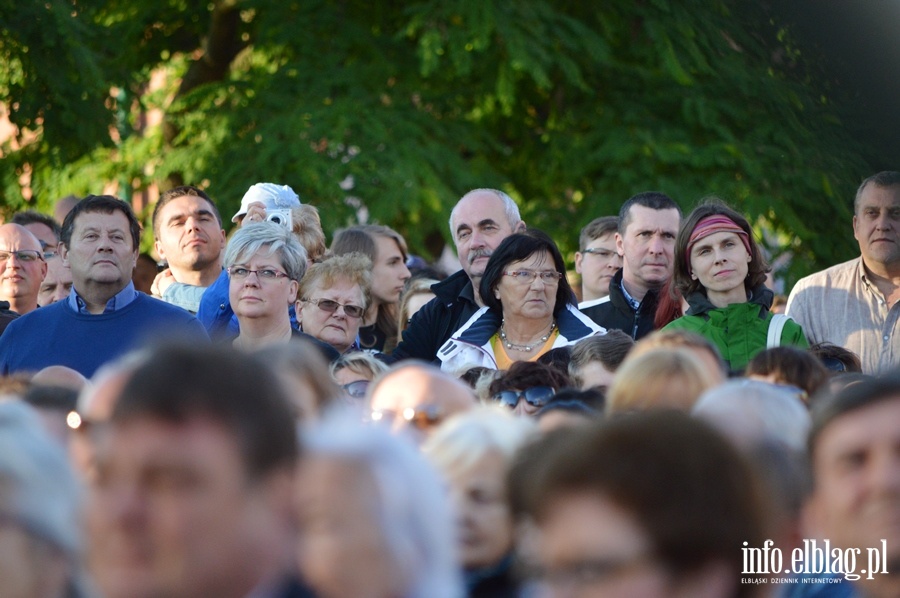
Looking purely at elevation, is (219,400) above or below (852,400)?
below

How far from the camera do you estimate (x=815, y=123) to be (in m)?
6.76

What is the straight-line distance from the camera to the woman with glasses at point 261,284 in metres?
5.76

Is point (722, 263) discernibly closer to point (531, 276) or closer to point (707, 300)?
point (707, 300)

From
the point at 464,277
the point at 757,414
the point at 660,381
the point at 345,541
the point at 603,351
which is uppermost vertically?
the point at 464,277

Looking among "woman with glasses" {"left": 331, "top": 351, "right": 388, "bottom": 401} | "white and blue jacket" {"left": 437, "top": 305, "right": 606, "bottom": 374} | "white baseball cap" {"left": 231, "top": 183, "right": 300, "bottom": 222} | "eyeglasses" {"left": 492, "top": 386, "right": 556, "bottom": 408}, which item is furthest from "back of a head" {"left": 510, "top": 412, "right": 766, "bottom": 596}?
"white baseball cap" {"left": 231, "top": 183, "right": 300, "bottom": 222}

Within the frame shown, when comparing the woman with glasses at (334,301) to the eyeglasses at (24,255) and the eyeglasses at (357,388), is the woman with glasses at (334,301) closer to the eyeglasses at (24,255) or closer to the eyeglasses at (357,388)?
the eyeglasses at (357,388)

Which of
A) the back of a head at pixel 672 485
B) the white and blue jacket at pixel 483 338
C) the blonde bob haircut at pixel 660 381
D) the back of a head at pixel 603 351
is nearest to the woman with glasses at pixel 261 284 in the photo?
the white and blue jacket at pixel 483 338

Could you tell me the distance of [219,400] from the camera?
2.13 m

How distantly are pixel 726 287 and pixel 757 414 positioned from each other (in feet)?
8.75

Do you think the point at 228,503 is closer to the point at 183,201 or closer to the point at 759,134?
the point at 183,201

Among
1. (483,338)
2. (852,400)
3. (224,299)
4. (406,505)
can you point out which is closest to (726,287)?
(483,338)

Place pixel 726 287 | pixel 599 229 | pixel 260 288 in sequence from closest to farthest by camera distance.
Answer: pixel 726 287 < pixel 260 288 < pixel 599 229

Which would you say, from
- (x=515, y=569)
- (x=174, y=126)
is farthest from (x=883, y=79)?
(x=174, y=126)

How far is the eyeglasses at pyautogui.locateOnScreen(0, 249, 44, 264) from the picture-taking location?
7.03 meters
